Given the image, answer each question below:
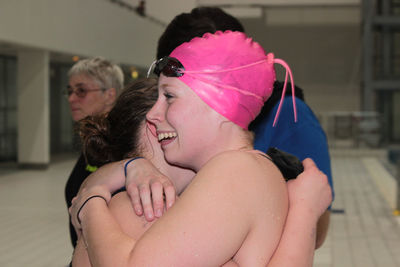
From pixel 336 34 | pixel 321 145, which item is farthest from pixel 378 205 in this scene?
pixel 336 34

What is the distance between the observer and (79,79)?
382 centimetres

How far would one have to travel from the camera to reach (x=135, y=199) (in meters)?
1.53

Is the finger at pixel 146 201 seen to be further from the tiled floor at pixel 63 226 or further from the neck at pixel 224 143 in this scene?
the tiled floor at pixel 63 226

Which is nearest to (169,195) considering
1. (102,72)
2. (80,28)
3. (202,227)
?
(202,227)

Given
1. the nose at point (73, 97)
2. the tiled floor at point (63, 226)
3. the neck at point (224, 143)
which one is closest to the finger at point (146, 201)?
the neck at point (224, 143)

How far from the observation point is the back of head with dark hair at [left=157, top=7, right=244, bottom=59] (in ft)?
6.93

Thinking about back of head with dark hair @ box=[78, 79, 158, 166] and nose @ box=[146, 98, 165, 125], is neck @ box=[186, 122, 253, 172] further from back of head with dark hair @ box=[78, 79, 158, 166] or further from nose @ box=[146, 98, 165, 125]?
back of head with dark hair @ box=[78, 79, 158, 166]

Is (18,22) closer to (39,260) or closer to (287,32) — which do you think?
(39,260)

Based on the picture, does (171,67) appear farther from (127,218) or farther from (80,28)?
Answer: (80,28)

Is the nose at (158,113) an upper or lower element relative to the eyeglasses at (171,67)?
lower

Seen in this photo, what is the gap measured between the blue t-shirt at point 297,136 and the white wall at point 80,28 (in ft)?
38.7

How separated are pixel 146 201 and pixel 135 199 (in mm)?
56

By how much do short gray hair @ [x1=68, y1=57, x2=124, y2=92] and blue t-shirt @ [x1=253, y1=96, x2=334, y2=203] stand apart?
172 cm

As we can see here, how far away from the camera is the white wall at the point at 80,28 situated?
45.3 ft
